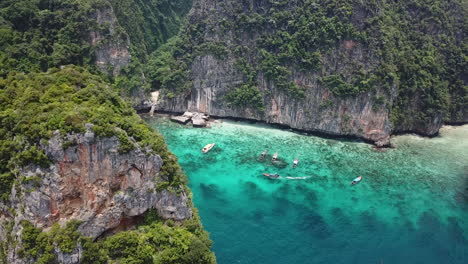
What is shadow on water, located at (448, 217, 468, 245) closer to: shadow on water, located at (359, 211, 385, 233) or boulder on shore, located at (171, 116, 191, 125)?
shadow on water, located at (359, 211, 385, 233)

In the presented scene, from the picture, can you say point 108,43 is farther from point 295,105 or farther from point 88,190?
point 88,190

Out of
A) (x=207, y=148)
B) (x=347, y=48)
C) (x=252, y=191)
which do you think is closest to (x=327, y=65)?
(x=347, y=48)

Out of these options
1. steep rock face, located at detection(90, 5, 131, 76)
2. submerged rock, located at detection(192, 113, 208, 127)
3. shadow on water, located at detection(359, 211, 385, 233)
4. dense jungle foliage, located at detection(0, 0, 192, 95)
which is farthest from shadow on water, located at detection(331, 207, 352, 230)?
steep rock face, located at detection(90, 5, 131, 76)

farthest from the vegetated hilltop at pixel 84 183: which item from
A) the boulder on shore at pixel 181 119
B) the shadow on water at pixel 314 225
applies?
the boulder on shore at pixel 181 119

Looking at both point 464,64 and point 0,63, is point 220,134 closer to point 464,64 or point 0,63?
point 0,63

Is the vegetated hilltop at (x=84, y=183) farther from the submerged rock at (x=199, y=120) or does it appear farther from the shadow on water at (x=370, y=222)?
the submerged rock at (x=199, y=120)

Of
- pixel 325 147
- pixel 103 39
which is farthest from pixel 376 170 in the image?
pixel 103 39

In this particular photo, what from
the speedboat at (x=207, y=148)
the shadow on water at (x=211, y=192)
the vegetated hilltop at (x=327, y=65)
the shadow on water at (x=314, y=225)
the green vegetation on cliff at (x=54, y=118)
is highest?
the vegetated hilltop at (x=327, y=65)
